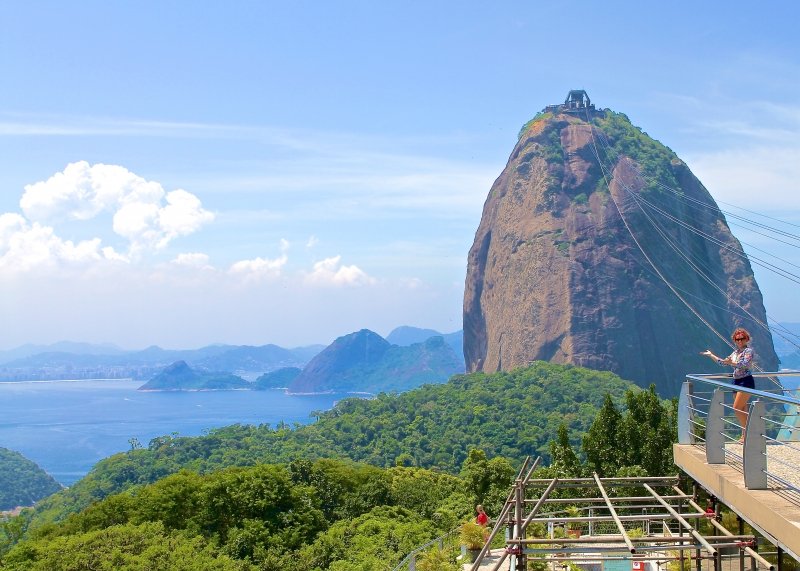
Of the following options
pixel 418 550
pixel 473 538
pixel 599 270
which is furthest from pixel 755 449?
pixel 599 270

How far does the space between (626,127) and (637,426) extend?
7152 cm

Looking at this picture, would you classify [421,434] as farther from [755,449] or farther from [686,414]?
[755,449]

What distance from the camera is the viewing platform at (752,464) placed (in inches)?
221

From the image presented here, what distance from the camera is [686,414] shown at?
27.0 feet

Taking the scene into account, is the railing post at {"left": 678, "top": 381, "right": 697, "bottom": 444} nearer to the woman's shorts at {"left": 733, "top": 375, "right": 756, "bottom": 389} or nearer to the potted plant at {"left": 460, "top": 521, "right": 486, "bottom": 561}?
the woman's shorts at {"left": 733, "top": 375, "right": 756, "bottom": 389}

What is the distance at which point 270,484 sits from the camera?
2697cm

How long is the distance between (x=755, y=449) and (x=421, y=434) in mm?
63410

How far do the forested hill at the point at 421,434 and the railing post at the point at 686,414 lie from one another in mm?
51259

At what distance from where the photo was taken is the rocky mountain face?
74.2 m

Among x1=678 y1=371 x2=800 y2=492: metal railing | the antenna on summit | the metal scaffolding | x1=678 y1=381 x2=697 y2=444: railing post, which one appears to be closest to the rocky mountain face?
the antenna on summit

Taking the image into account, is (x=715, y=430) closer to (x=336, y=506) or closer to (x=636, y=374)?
(x=336, y=506)

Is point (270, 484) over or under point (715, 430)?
under

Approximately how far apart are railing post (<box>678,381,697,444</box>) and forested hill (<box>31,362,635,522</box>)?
168ft

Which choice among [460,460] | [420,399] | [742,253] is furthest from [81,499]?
[742,253]
